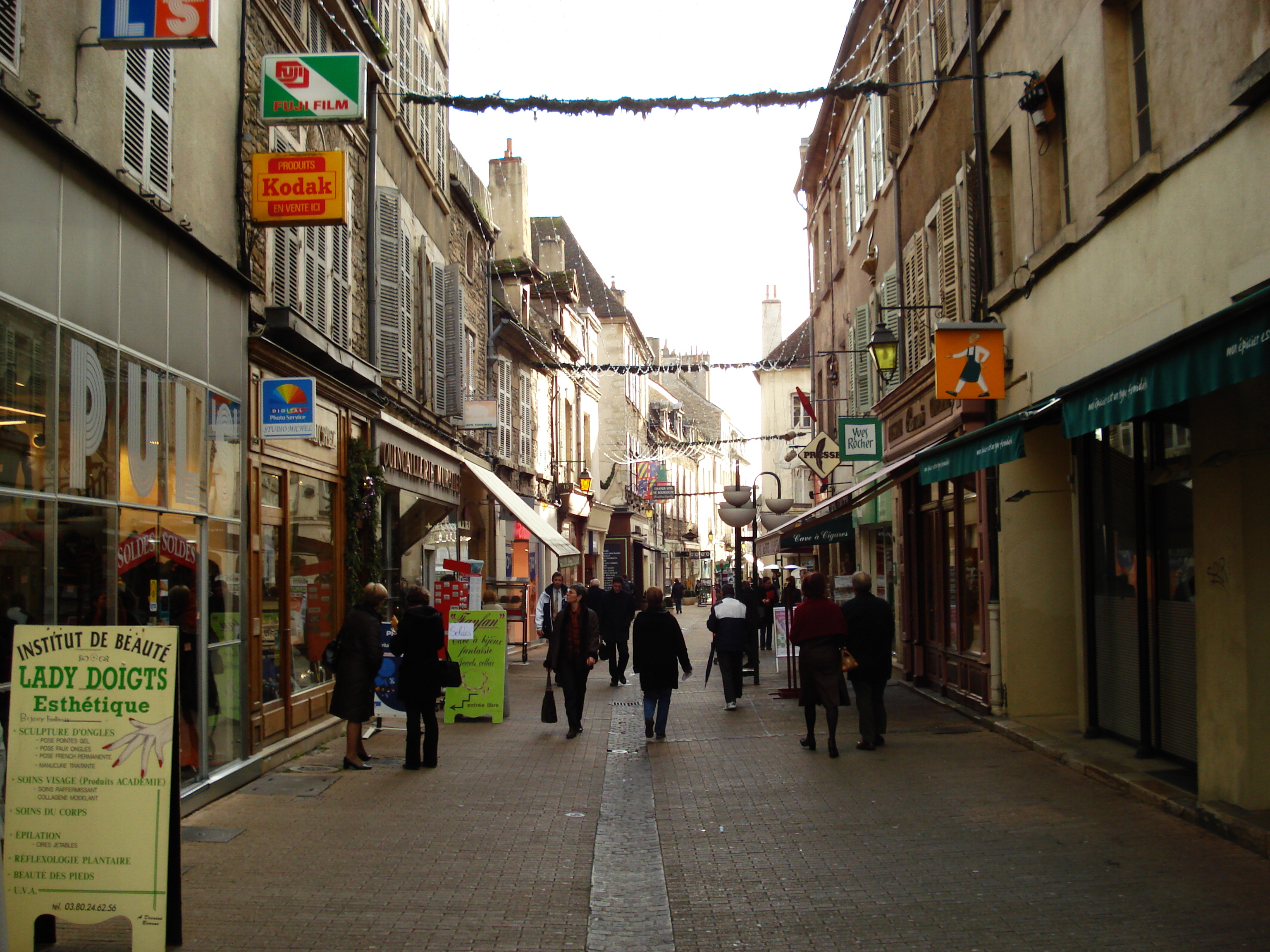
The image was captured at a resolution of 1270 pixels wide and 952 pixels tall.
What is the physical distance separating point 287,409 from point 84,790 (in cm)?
616

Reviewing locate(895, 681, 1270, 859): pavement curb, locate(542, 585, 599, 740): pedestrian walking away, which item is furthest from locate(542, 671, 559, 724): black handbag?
locate(895, 681, 1270, 859): pavement curb

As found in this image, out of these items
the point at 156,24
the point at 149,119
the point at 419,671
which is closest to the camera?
the point at 156,24

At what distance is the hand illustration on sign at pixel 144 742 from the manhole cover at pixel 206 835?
8.24 ft

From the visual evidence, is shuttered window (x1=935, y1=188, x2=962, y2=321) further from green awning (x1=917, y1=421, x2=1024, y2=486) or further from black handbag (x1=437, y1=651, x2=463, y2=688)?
black handbag (x1=437, y1=651, x2=463, y2=688)

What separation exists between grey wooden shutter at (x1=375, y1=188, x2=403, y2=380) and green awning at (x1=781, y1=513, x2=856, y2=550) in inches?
298

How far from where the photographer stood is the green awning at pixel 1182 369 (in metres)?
5.68

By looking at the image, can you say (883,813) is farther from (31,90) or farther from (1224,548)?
(31,90)

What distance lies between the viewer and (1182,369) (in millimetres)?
6402

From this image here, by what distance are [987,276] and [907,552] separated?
5562 mm

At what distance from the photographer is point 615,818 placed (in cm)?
844

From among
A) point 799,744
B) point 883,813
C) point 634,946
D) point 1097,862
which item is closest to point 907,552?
point 799,744

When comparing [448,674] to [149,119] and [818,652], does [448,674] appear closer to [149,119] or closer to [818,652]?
[818,652]

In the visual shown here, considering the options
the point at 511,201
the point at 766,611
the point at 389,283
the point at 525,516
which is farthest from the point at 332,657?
the point at 511,201

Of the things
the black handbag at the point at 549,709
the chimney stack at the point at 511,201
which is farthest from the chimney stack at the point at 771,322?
the black handbag at the point at 549,709
